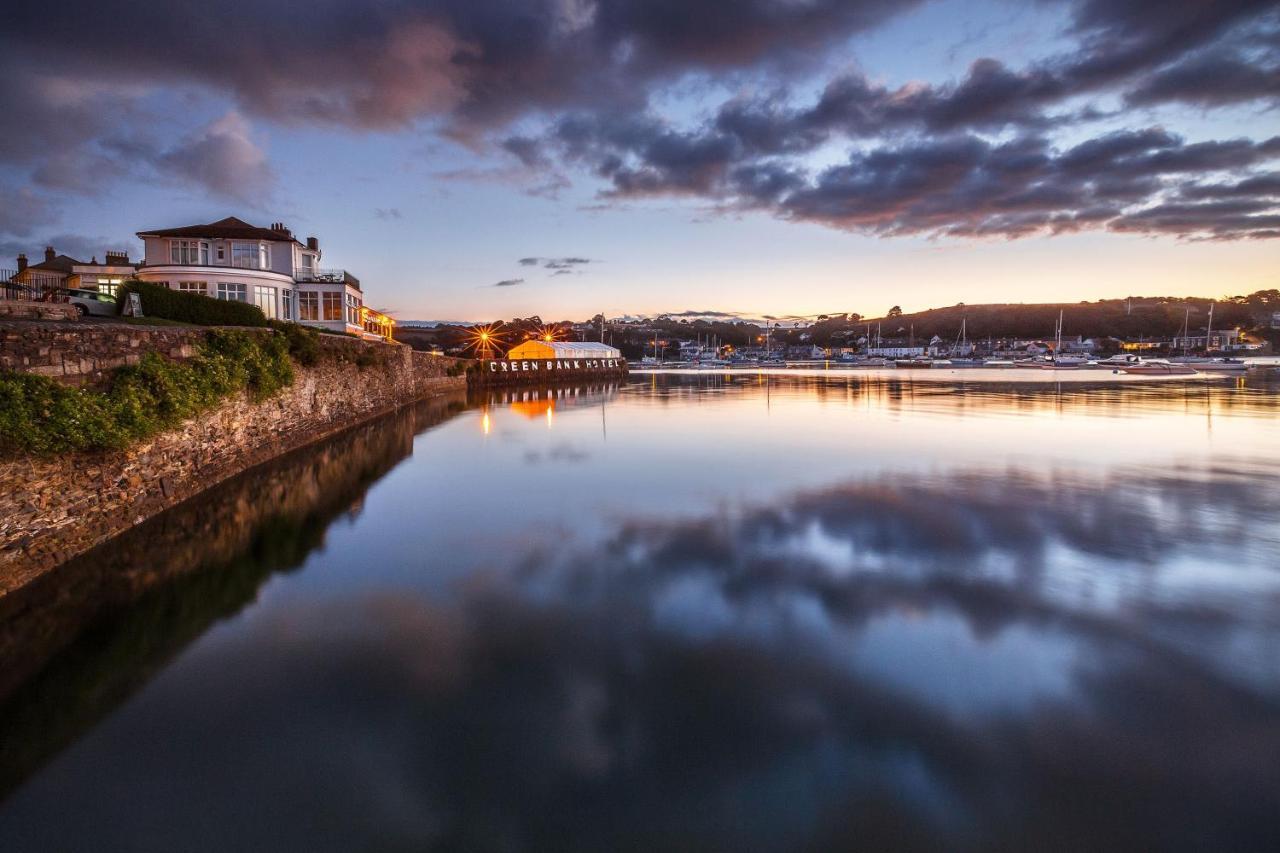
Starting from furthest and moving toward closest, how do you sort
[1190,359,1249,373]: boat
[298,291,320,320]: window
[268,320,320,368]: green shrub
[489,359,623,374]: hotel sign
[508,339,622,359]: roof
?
[508,339,622,359]: roof < [1190,359,1249,373]: boat < [489,359,623,374]: hotel sign < [298,291,320,320]: window < [268,320,320,368]: green shrub

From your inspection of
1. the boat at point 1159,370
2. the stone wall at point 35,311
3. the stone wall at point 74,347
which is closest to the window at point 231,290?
the stone wall at point 35,311

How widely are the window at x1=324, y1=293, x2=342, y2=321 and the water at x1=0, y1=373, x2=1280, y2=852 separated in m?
26.2

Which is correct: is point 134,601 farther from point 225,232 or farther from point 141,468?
point 225,232

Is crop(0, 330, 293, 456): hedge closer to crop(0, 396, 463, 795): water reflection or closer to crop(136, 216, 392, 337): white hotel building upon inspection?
crop(0, 396, 463, 795): water reflection

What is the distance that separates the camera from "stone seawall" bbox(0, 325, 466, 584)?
6652mm

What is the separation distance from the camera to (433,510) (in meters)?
11.0

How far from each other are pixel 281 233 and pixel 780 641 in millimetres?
38477

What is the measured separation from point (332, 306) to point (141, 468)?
27.7 metres

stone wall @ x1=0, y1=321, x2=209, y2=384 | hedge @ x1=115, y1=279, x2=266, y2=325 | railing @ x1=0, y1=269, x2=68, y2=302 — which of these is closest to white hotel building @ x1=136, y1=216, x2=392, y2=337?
railing @ x1=0, y1=269, x2=68, y2=302

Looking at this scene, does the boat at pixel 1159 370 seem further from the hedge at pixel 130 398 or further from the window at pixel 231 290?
the window at pixel 231 290

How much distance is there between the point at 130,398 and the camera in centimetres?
845

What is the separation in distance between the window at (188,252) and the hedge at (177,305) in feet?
60.3

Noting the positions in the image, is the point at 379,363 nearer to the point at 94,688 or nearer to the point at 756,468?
the point at 756,468

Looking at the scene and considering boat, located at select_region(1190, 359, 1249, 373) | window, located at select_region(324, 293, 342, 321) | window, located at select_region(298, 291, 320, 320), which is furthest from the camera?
boat, located at select_region(1190, 359, 1249, 373)
